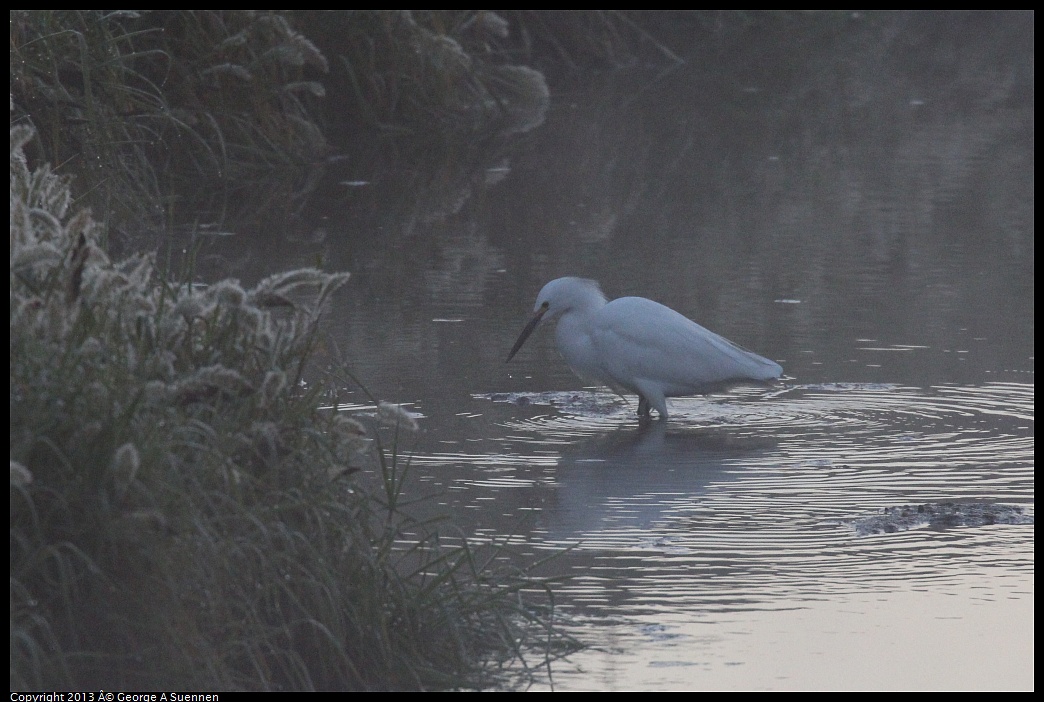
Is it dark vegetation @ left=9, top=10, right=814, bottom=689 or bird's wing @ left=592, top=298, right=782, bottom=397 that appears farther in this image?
bird's wing @ left=592, top=298, right=782, bottom=397

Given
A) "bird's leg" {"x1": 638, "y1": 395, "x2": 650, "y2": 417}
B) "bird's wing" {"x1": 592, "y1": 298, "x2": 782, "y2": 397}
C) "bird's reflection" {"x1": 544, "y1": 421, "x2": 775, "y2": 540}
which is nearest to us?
"bird's reflection" {"x1": 544, "y1": 421, "x2": 775, "y2": 540}

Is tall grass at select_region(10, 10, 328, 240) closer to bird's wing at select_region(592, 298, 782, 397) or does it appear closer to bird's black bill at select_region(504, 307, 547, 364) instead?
bird's black bill at select_region(504, 307, 547, 364)

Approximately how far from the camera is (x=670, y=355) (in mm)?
5984

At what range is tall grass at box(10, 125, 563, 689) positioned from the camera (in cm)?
289

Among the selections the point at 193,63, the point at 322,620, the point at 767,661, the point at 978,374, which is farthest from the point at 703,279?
the point at 322,620

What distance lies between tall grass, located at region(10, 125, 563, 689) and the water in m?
0.49

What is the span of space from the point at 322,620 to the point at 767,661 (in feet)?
3.24

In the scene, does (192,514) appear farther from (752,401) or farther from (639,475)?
(752,401)

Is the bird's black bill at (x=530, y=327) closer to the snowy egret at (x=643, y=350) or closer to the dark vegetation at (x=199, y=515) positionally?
the snowy egret at (x=643, y=350)

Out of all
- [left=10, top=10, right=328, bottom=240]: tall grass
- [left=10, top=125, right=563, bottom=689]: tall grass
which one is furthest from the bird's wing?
[left=10, top=10, right=328, bottom=240]: tall grass

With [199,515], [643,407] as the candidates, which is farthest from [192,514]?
[643,407]

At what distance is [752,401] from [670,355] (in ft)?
1.55

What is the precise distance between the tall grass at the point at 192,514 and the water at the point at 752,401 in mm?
485

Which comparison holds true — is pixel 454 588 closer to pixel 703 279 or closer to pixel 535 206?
pixel 703 279
